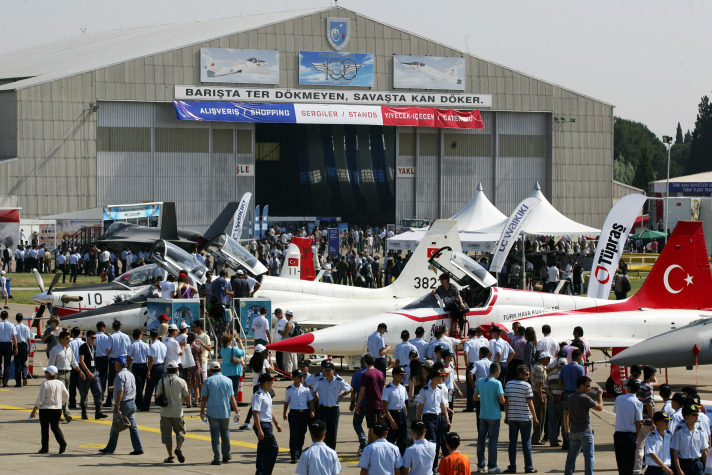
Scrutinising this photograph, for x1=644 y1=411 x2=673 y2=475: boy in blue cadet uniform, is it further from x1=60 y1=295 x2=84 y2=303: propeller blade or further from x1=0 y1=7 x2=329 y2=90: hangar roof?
x1=0 y1=7 x2=329 y2=90: hangar roof

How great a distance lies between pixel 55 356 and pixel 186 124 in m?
42.0

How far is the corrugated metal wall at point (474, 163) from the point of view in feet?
202

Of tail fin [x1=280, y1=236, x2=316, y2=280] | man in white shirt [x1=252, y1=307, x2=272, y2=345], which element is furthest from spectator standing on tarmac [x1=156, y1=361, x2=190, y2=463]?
tail fin [x1=280, y1=236, x2=316, y2=280]

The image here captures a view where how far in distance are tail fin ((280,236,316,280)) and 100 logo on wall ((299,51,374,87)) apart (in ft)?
→ 94.4

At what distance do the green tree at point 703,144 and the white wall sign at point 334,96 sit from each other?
175ft

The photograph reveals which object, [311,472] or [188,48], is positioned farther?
[188,48]

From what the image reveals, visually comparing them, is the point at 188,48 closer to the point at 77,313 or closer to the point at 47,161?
the point at 47,161

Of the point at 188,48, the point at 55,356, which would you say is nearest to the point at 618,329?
the point at 55,356

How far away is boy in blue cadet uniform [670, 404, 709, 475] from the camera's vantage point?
1048cm

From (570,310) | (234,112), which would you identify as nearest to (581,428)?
(570,310)

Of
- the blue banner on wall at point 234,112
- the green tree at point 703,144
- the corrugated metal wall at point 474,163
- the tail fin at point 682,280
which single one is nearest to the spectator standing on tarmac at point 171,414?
the tail fin at point 682,280

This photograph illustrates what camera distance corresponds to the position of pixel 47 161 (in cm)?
5419

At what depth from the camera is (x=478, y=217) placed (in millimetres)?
42969

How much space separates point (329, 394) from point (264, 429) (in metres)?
1.21
